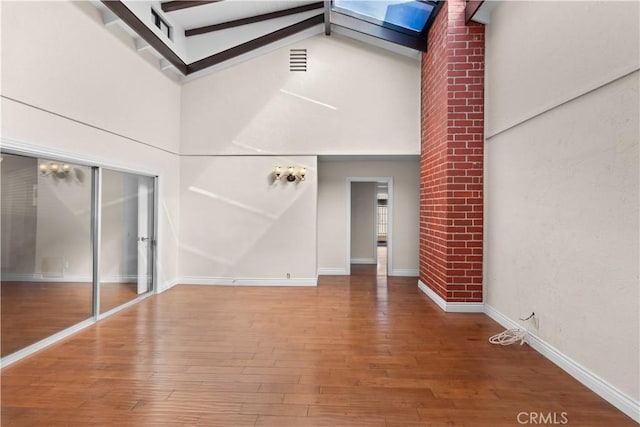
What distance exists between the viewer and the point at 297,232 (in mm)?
5871

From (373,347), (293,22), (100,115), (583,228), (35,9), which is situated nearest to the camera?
(583,228)

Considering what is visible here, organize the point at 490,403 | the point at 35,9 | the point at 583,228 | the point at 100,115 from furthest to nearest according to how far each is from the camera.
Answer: the point at 100,115 < the point at 35,9 < the point at 583,228 < the point at 490,403

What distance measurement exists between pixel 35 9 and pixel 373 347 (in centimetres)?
455

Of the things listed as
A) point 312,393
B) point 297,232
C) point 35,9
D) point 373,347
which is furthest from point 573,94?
point 35,9

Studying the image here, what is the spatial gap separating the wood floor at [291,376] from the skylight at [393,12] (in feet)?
14.7

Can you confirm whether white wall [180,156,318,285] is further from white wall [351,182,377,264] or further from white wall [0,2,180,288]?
white wall [351,182,377,264]

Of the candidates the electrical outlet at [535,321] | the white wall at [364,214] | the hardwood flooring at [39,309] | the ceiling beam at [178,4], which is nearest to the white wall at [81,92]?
the ceiling beam at [178,4]

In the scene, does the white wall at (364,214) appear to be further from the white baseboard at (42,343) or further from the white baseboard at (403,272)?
the white baseboard at (42,343)

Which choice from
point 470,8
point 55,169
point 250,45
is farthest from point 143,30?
point 470,8

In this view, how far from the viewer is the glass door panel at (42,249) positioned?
2.93 meters

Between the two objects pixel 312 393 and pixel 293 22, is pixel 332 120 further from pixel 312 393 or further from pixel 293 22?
pixel 312 393

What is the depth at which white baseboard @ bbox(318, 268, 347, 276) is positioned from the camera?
6.83 meters

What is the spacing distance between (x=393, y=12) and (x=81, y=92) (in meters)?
4.48

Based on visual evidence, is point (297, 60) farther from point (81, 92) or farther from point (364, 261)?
point (364, 261)
